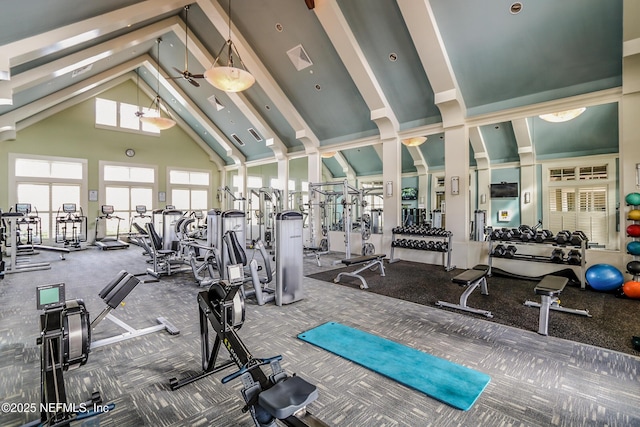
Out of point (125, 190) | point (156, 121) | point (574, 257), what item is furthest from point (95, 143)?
point (574, 257)

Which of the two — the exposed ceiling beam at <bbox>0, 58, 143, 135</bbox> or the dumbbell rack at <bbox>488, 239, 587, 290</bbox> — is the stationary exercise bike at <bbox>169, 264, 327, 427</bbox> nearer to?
the dumbbell rack at <bbox>488, 239, 587, 290</bbox>

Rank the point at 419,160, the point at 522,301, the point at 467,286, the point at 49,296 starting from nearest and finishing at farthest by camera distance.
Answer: the point at 49,296 → the point at 467,286 → the point at 522,301 → the point at 419,160

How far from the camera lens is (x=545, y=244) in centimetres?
546

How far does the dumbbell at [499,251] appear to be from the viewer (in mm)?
5516

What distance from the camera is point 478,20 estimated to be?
15.9ft

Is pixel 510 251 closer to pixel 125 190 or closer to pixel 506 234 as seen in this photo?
pixel 506 234

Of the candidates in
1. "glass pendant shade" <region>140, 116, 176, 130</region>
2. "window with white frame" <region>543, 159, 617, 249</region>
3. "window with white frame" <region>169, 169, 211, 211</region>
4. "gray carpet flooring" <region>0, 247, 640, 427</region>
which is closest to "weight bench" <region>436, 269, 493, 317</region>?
"gray carpet flooring" <region>0, 247, 640, 427</region>

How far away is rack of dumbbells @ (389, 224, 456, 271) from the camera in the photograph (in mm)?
6309

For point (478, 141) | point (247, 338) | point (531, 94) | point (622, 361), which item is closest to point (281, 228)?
point (247, 338)

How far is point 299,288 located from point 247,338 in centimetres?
122

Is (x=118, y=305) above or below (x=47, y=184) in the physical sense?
below

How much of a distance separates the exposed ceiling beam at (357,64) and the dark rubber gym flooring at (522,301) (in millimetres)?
3504

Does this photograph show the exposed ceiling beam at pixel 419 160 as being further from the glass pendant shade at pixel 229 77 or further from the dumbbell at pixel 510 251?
the glass pendant shade at pixel 229 77

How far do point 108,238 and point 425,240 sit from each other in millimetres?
9897
